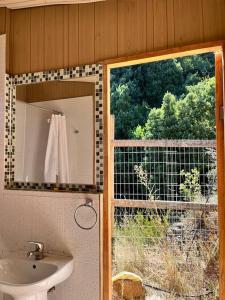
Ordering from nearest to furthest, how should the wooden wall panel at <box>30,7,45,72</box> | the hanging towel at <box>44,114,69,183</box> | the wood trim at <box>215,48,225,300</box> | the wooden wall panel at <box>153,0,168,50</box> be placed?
1. the wood trim at <box>215,48,225,300</box>
2. the wooden wall panel at <box>153,0,168,50</box>
3. the hanging towel at <box>44,114,69,183</box>
4. the wooden wall panel at <box>30,7,45,72</box>

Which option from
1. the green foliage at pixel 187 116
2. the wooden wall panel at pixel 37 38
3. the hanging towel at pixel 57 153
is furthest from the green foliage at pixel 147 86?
the wooden wall panel at pixel 37 38

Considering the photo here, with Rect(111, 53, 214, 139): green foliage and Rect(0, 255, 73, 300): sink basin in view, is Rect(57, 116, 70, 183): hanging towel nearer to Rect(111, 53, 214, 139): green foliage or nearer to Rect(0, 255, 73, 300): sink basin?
Rect(111, 53, 214, 139): green foliage

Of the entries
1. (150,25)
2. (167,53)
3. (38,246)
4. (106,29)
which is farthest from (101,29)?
(38,246)

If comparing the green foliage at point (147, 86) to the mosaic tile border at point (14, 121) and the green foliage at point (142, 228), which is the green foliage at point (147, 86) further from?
the green foliage at point (142, 228)

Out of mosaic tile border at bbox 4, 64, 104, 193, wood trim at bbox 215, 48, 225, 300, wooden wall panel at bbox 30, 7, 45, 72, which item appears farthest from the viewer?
wooden wall panel at bbox 30, 7, 45, 72

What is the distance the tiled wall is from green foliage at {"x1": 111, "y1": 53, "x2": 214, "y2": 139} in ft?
2.08

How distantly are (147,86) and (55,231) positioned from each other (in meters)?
1.22

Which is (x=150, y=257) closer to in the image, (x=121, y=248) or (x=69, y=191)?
(x=121, y=248)

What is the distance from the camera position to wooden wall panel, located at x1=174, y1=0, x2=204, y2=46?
1.68m

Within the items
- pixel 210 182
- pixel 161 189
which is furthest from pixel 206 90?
pixel 161 189

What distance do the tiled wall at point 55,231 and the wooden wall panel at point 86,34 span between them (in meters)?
0.64

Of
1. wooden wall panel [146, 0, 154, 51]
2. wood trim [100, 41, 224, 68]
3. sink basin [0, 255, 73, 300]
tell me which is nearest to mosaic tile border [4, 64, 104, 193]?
wood trim [100, 41, 224, 68]

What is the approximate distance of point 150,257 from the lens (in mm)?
1900

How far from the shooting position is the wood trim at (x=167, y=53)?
1.62 m
